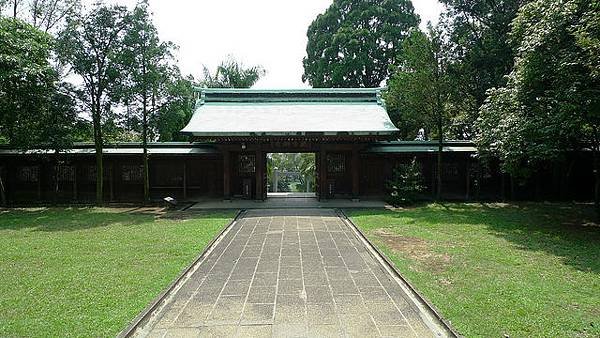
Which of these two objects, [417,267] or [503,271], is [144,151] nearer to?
[417,267]

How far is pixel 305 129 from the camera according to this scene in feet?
50.9

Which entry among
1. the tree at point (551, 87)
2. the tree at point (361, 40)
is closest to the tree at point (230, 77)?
the tree at point (361, 40)

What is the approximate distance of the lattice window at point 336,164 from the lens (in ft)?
60.1

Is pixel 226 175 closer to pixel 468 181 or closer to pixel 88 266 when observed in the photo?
pixel 88 266

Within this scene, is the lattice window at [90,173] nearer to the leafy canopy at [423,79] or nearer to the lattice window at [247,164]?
the lattice window at [247,164]

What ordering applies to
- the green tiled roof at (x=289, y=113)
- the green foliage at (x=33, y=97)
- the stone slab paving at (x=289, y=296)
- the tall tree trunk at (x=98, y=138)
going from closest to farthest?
the stone slab paving at (x=289, y=296) → the green foliage at (x=33, y=97) → the green tiled roof at (x=289, y=113) → the tall tree trunk at (x=98, y=138)

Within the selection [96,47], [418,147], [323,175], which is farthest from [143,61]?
[418,147]

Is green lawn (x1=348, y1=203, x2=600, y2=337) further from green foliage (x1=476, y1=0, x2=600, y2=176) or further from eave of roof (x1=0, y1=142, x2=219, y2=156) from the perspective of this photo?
eave of roof (x1=0, y1=142, x2=219, y2=156)

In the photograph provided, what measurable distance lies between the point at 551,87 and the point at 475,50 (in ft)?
27.8

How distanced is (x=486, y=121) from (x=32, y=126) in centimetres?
1767

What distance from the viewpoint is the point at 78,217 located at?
13352 millimetres

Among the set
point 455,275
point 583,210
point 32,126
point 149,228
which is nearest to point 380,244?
point 455,275

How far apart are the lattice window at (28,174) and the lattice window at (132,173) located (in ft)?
13.1

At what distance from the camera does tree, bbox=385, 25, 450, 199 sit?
1634cm
